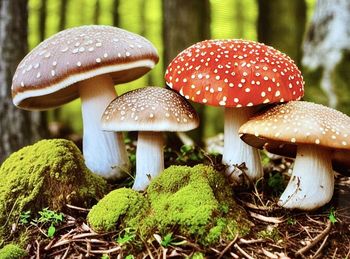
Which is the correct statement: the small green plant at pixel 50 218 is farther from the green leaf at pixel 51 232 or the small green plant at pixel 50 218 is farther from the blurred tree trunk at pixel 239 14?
the blurred tree trunk at pixel 239 14

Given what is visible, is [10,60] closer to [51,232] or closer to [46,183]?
[46,183]

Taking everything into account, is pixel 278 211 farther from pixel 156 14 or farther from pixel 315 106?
pixel 156 14

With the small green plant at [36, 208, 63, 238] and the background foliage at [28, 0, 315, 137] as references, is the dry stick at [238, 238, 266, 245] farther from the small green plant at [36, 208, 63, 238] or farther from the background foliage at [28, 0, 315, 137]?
the background foliage at [28, 0, 315, 137]

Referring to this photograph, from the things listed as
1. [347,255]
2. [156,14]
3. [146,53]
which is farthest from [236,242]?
[156,14]

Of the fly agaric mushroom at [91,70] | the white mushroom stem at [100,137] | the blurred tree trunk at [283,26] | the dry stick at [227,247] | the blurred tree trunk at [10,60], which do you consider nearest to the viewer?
the dry stick at [227,247]

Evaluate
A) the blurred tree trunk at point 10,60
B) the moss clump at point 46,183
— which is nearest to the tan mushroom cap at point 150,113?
the moss clump at point 46,183

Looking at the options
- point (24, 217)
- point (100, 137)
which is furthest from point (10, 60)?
point (24, 217)
